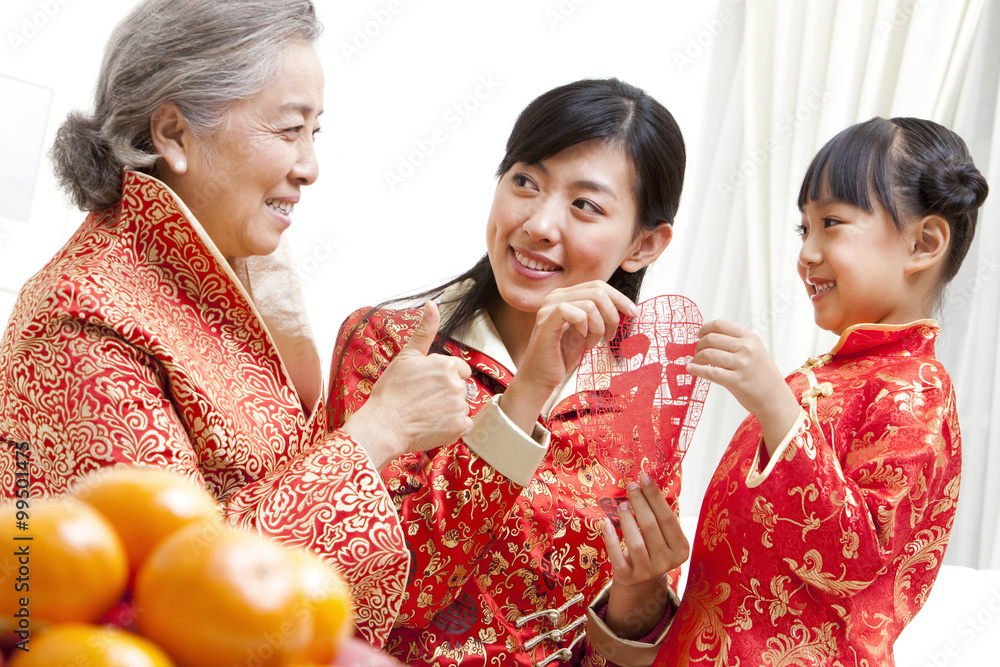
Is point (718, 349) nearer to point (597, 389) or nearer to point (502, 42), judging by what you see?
point (597, 389)

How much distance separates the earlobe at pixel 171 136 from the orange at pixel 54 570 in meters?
0.82

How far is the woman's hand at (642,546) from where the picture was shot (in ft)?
4.02

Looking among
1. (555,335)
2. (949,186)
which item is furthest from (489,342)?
(949,186)

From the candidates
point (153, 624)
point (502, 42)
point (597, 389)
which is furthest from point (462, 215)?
point (153, 624)

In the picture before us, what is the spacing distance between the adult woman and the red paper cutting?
0.10 ft

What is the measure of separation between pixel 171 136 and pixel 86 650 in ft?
2.99

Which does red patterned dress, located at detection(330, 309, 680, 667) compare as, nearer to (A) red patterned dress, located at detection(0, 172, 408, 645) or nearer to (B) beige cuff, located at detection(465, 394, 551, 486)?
(B) beige cuff, located at detection(465, 394, 551, 486)

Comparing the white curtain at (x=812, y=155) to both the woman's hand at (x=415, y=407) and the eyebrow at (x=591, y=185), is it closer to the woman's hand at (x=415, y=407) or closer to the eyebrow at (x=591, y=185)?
the eyebrow at (x=591, y=185)

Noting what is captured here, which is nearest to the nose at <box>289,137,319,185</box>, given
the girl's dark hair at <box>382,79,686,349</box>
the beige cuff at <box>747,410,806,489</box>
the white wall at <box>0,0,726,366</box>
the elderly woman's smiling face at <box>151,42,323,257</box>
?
the elderly woman's smiling face at <box>151,42,323,257</box>

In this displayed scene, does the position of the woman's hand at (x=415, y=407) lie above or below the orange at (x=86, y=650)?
above

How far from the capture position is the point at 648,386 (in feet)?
4.12

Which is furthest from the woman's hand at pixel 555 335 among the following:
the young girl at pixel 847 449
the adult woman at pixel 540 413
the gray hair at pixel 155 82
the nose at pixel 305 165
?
the gray hair at pixel 155 82

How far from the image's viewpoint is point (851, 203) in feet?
4.32

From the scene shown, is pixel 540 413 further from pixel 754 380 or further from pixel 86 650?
pixel 86 650
